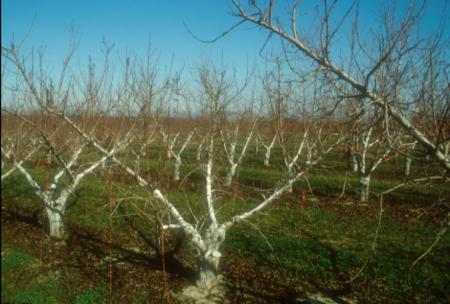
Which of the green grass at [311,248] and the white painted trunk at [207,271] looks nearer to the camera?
the green grass at [311,248]

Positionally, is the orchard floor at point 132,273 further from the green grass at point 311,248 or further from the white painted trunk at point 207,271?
the white painted trunk at point 207,271

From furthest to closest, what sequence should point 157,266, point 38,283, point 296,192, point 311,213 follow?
1. point 296,192
2. point 311,213
3. point 157,266
4. point 38,283

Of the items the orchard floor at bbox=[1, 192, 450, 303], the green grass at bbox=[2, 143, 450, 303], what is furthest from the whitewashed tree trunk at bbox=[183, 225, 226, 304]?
the green grass at bbox=[2, 143, 450, 303]

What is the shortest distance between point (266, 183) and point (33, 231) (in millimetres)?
11101

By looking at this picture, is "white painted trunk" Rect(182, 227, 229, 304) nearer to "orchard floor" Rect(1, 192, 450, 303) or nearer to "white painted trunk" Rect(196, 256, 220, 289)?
"white painted trunk" Rect(196, 256, 220, 289)

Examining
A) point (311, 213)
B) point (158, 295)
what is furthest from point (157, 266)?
point (311, 213)

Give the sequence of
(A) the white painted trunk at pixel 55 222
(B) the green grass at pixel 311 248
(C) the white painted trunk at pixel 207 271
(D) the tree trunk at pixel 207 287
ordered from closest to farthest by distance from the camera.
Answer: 1. (B) the green grass at pixel 311 248
2. (D) the tree trunk at pixel 207 287
3. (C) the white painted trunk at pixel 207 271
4. (A) the white painted trunk at pixel 55 222

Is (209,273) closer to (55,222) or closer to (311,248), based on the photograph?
(311,248)

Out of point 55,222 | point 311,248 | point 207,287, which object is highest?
point 55,222

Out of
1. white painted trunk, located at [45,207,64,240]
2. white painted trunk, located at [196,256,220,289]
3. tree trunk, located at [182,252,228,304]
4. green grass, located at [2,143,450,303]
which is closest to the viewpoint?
green grass, located at [2,143,450,303]

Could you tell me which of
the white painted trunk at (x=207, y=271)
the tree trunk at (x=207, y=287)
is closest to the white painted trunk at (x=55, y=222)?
the tree trunk at (x=207, y=287)

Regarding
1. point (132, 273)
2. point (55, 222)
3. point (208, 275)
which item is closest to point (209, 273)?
point (208, 275)

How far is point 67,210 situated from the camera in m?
11.2

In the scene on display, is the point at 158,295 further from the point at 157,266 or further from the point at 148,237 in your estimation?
the point at 148,237
